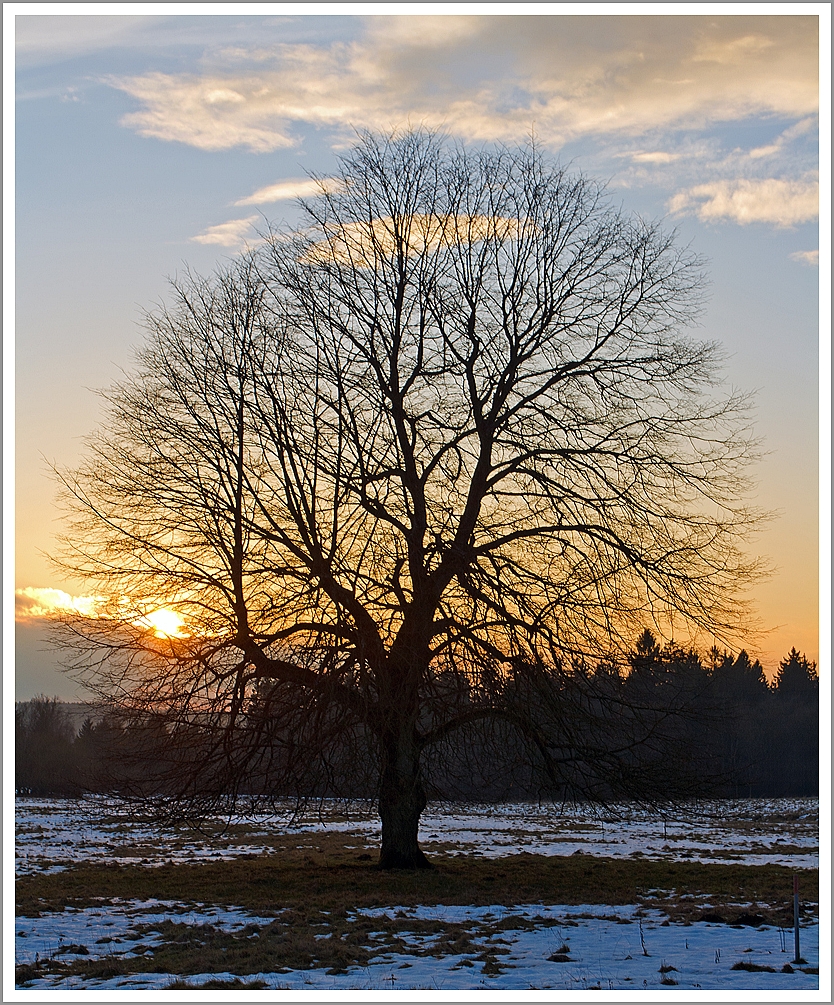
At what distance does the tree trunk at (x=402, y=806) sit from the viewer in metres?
13.1

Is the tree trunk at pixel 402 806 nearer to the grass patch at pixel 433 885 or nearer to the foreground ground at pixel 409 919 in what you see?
the grass patch at pixel 433 885

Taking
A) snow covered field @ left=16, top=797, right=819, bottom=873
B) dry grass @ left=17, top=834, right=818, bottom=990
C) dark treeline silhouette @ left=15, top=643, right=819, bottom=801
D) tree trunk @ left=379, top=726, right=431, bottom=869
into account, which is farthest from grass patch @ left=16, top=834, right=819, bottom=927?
dark treeline silhouette @ left=15, top=643, right=819, bottom=801

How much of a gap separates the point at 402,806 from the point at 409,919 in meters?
3.58

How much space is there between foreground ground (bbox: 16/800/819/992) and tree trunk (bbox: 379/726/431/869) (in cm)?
43

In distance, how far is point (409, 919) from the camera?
10227mm

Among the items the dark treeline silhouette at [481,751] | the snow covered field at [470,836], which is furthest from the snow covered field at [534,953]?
the snow covered field at [470,836]

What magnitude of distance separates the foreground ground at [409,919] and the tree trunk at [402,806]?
1.42 ft

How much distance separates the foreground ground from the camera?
7.99 m

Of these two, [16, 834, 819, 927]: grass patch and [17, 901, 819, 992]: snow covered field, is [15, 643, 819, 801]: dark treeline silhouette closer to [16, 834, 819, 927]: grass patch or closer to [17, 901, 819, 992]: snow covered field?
[16, 834, 819, 927]: grass patch

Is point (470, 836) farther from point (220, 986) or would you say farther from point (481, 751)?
point (220, 986)

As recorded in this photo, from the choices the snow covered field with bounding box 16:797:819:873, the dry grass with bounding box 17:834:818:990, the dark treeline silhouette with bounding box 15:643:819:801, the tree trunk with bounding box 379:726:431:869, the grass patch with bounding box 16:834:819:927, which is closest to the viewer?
the dry grass with bounding box 17:834:818:990

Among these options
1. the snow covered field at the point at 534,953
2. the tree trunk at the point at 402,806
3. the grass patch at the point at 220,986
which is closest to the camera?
the grass patch at the point at 220,986

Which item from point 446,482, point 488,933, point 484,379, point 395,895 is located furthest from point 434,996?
point 484,379

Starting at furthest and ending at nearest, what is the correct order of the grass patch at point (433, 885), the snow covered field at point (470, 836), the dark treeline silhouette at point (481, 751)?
the snow covered field at point (470, 836)
the dark treeline silhouette at point (481, 751)
the grass patch at point (433, 885)
